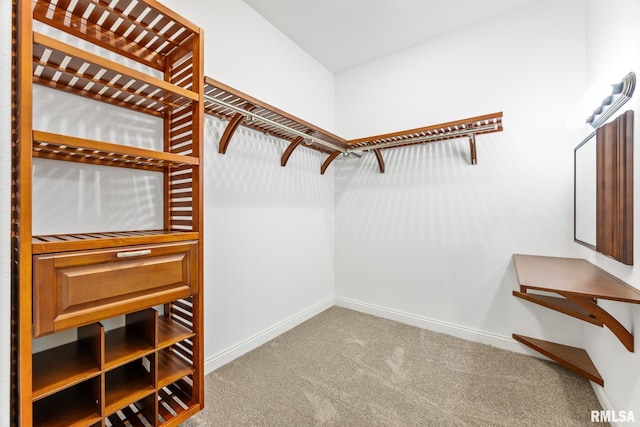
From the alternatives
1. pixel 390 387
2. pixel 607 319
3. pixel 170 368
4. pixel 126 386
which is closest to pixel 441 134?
pixel 607 319

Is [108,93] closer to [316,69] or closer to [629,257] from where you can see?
[316,69]

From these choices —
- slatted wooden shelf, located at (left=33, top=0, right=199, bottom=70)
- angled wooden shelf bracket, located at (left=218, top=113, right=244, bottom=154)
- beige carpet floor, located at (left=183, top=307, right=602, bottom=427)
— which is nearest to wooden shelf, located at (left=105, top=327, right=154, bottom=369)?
beige carpet floor, located at (left=183, top=307, right=602, bottom=427)

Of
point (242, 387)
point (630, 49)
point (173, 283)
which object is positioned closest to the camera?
point (173, 283)

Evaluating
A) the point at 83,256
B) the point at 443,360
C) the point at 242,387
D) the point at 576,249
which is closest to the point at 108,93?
the point at 83,256

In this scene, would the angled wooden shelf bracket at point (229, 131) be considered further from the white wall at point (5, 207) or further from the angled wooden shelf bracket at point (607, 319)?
the angled wooden shelf bracket at point (607, 319)

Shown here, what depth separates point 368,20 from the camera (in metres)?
2.26

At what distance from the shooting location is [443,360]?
201 cm

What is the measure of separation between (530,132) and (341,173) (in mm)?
1711

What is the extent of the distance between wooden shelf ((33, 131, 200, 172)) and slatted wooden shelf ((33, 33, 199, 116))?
0.91 ft

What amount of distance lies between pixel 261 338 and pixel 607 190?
96.3 inches

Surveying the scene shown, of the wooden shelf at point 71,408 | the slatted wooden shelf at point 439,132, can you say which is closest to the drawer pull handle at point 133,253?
the wooden shelf at point 71,408

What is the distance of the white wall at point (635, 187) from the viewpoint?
1213 mm

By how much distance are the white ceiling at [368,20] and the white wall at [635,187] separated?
73cm

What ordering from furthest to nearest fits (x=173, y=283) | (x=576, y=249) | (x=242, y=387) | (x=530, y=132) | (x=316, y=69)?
(x=316, y=69)
(x=530, y=132)
(x=576, y=249)
(x=242, y=387)
(x=173, y=283)
